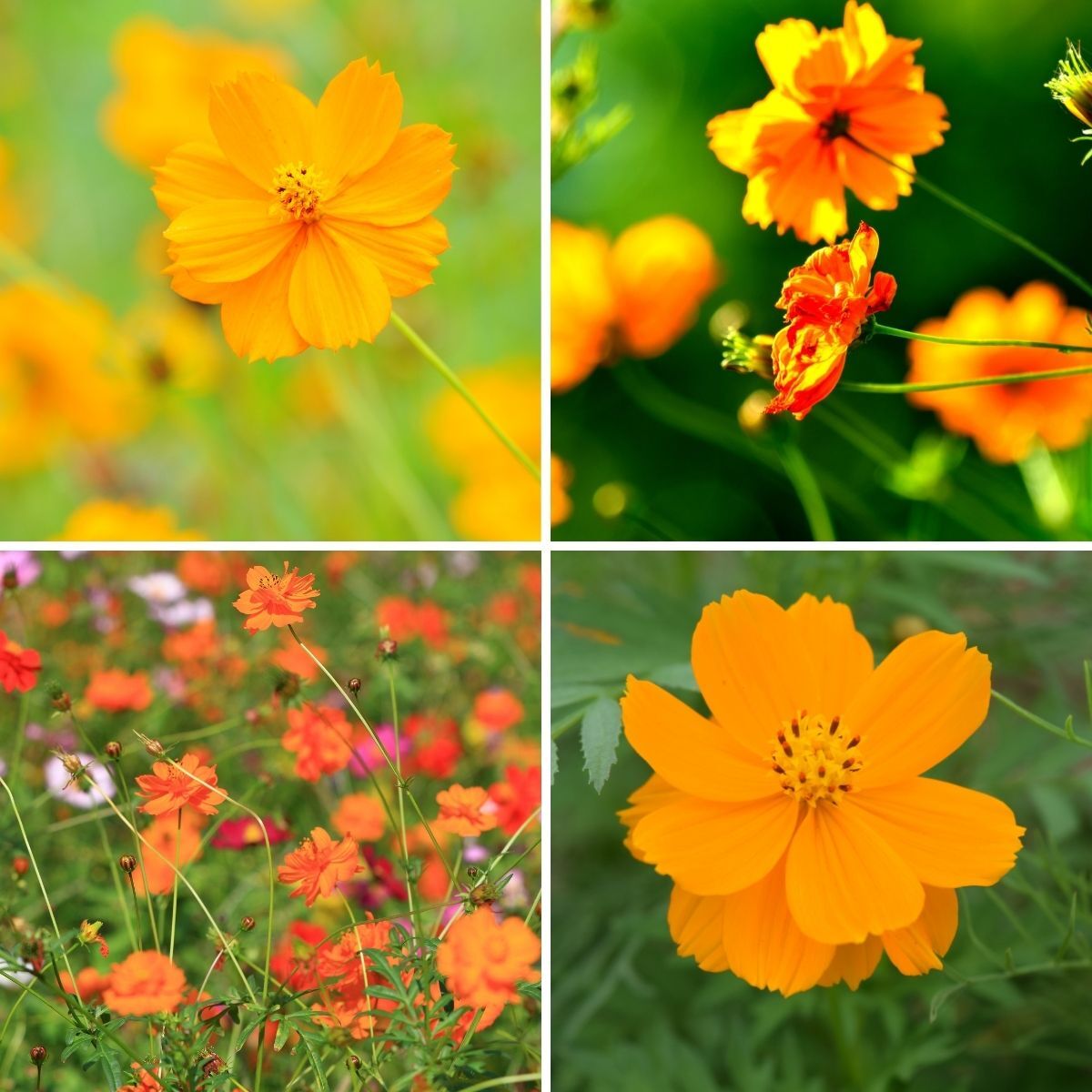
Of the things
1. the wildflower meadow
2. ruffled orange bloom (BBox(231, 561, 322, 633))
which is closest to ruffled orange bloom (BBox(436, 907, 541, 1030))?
the wildflower meadow

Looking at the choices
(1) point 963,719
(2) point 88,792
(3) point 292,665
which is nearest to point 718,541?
(1) point 963,719

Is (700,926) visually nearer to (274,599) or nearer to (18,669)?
(274,599)

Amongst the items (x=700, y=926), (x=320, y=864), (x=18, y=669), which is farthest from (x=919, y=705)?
(x=18, y=669)

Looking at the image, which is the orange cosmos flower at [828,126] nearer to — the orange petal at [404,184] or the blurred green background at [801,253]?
the blurred green background at [801,253]

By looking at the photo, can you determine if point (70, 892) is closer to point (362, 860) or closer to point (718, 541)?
point (362, 860)

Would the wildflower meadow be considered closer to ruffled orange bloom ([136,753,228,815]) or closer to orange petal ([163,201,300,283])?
ruffled orange bloom ([136,753,228,815])

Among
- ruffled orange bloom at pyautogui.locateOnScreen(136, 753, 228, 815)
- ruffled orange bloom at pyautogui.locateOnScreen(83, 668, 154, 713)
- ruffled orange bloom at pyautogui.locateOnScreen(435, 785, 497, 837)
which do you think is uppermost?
ruffled orange bloom at pyautogui.locateOnScreen(83, 668, 154, 713)
